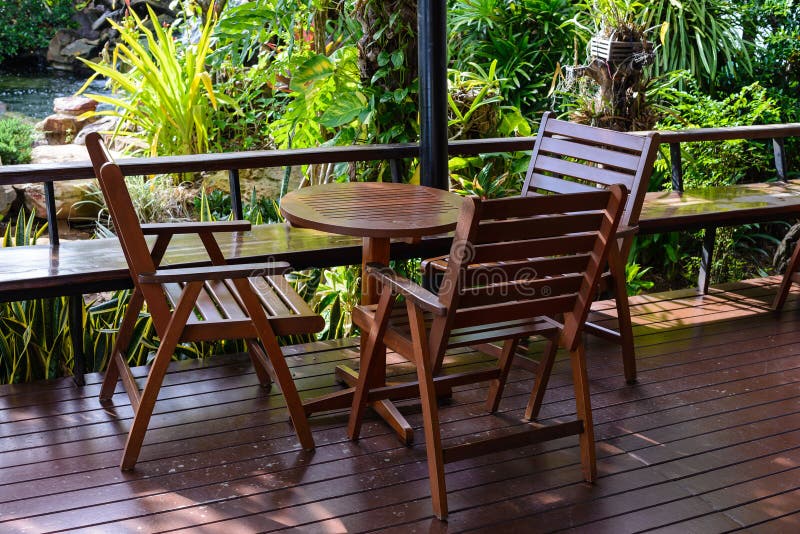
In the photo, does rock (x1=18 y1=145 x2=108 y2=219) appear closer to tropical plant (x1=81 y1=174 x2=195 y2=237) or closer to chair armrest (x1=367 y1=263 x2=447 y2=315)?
tropical plant (x1=81 y1=174 x2=195 y2=237)

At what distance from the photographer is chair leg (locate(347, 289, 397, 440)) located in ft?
8.79

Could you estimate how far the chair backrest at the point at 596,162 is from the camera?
3258mm

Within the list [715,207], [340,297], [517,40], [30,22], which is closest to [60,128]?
[30,22]

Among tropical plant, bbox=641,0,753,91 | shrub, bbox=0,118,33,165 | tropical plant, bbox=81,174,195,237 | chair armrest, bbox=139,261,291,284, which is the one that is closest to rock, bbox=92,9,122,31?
shrub, bbox=0,118,33,165

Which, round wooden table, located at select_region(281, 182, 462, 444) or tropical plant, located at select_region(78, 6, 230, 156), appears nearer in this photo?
round wooden table, located at select_region(281, 182, 462, 444)

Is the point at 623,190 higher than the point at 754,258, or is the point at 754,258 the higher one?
the point at 623,190

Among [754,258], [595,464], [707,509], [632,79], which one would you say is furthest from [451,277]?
[754,258]

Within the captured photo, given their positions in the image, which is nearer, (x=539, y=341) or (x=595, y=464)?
(x=595, y=464)

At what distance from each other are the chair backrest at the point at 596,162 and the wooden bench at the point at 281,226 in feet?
1.35

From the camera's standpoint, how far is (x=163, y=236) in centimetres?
305

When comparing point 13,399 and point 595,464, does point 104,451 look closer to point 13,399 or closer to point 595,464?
point 13,399

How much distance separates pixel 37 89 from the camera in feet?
43.8

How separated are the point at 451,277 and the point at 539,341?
162 cm

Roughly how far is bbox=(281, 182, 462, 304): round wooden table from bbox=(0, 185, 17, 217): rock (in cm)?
546
